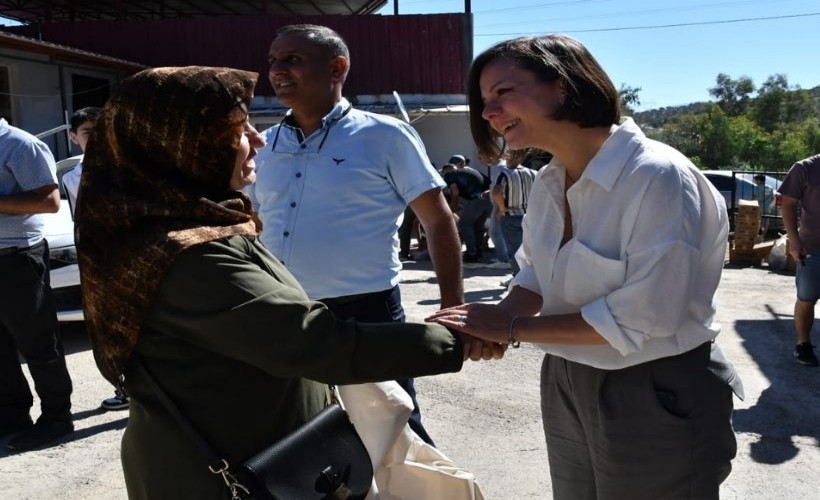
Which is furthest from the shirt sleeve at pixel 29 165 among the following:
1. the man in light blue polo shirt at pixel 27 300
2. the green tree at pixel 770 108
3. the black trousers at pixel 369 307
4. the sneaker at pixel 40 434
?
the green tree at pixel 770 108

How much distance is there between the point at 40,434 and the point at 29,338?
581 millimetres

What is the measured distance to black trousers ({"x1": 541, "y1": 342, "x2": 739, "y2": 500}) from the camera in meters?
1.84

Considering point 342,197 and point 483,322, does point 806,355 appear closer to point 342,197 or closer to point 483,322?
point 342,197

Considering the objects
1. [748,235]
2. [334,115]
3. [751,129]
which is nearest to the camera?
[334,115]

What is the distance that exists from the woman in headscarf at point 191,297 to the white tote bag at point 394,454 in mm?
379

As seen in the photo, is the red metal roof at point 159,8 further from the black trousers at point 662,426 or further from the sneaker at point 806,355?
the black trousers at point 662,426

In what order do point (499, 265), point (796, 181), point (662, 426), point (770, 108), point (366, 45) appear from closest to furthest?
point (662, 426) → point (796, 181) → point (499, 265) → point (366, 45) → point (770, 108)

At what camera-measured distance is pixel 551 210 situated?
6.68 feet

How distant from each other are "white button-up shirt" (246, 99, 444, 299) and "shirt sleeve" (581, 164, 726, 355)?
4.43ft

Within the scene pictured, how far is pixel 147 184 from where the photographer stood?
1559mm

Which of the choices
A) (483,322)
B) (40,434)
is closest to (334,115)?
(483,322)

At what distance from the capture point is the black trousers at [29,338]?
419 centimetres

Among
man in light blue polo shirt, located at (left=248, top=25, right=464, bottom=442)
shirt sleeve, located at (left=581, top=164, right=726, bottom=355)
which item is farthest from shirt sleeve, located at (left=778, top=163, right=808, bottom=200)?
shirt sleeve, located at (left=581, top=164, right=726, bottom=355)

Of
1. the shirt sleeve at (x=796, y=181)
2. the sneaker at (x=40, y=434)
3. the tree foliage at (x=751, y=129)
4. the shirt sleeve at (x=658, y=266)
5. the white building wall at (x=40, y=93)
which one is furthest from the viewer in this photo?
the tree foliage at (x=751, y=129)
